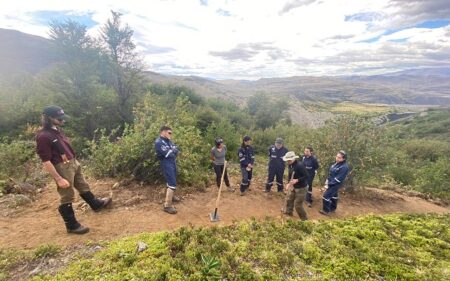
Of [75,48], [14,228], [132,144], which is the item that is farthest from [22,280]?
[75,48]

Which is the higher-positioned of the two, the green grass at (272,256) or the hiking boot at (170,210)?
the green grass at (272,256)

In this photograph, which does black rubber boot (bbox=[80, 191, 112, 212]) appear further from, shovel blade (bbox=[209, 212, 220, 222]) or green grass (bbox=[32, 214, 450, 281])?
shovel blade (bbox=[209, 212, 220, 222])

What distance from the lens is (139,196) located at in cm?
707

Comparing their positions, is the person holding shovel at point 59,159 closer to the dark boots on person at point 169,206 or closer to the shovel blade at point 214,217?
the dark boots on person at point 169,206

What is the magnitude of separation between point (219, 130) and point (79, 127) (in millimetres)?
9812

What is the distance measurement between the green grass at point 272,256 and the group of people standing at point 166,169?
4.82ft

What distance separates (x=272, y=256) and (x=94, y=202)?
152 inches

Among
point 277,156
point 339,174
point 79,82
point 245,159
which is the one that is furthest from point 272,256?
point 79,82

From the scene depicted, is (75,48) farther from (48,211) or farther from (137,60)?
(48,211)

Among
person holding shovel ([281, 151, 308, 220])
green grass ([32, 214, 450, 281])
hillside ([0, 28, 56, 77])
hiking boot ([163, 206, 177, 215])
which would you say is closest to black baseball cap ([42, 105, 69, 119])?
green grass ([32, 214, 450, 281])

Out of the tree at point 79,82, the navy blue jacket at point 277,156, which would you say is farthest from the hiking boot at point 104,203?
the tree at point 79,82

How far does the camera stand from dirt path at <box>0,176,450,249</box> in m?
5.17

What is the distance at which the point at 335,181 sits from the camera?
7.87m

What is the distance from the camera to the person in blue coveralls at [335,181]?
778cm
